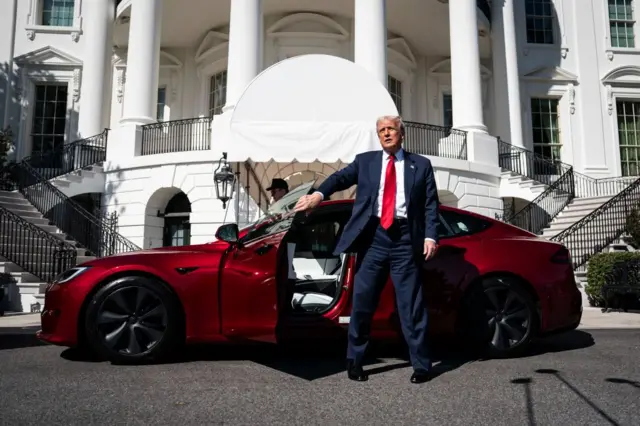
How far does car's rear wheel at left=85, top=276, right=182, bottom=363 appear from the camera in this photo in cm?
428

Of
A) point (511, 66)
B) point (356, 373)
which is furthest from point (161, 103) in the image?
point (356, 373)

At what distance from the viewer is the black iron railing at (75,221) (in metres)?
14.6

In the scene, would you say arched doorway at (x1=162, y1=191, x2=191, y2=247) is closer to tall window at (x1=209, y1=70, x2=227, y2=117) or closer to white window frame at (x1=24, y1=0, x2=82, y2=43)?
tall window at (x1=209, y1=70, x2=227, y2=117)

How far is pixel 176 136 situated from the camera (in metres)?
15.5

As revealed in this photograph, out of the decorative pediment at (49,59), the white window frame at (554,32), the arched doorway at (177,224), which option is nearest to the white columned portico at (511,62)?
the white window frame at (554,32)

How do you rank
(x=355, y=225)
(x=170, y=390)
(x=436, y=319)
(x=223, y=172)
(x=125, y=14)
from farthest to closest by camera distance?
(x=125, y=14) < (x=223, y=172) < (x=436, y=319) < (x=355, y=225) < (x=170, y=390)

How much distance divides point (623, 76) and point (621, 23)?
2576mm

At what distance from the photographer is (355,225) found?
3824mm

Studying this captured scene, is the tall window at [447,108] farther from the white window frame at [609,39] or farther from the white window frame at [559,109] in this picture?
the white window frame at [609,39]

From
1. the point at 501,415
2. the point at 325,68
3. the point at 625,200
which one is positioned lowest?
the point at 501,415

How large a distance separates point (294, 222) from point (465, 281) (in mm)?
1614

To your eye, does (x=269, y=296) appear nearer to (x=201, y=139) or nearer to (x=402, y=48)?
(x=201, y=139)

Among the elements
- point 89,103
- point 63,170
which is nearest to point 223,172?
point 63,170

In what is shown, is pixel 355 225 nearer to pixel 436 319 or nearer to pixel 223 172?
pixel 436 319
